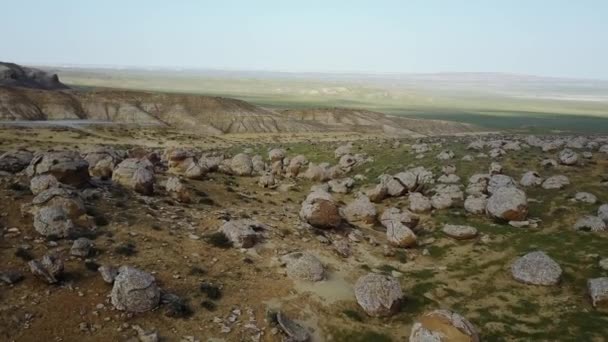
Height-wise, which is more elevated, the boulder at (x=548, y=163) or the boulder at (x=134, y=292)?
the boulder at (x=548, y=163)

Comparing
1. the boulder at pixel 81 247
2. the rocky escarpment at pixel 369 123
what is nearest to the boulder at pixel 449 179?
the boulder at pixel 81 247

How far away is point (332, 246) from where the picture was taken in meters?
42.3

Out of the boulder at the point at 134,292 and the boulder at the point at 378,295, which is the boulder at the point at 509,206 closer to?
the boulder at the point at 378,295

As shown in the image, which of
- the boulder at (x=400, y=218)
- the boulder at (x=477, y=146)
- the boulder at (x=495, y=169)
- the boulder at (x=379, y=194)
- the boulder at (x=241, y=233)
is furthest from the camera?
the boulder at (x=477, y=146)

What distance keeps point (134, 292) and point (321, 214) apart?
2113cm

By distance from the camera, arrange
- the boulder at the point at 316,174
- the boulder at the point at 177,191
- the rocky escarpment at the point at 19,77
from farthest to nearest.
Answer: the rocky escarpment at the point at 19,77
the boulder at the point at 316,174
the boulder at the point at 177,191

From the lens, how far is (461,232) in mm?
46750

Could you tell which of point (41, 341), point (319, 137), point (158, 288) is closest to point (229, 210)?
point (158, 288)

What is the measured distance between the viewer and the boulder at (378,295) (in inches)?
1270

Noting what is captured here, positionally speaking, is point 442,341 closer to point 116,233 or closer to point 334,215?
point 334,215

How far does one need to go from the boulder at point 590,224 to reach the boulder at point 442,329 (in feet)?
82.8

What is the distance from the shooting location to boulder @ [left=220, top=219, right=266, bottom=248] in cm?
3834

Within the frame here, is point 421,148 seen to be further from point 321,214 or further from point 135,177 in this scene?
point 135,177

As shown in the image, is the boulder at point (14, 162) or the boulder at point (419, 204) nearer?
the boulder at point (14, 162)
